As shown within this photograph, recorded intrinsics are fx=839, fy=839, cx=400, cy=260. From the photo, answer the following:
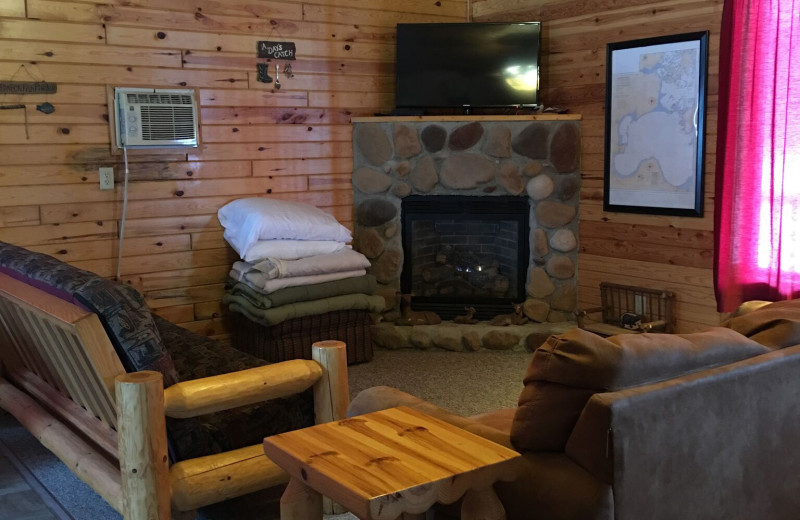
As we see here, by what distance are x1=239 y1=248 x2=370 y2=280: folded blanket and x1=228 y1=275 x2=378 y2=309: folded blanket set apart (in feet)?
0.25

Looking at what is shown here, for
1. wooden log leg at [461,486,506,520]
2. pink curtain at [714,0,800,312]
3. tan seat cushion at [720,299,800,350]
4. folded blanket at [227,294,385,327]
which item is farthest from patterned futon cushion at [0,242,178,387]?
pink curtain at [714,0,800,312]

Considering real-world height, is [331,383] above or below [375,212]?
below

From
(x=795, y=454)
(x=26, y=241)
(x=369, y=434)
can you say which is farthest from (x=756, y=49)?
(x=26, y=241)

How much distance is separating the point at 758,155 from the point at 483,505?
9.59ft

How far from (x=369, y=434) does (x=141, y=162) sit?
307 centimetres

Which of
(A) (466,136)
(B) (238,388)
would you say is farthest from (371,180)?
(B) (238,388)

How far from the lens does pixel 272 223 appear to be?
15.4 ft

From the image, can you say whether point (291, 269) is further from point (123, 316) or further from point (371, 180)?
point (123, 316)

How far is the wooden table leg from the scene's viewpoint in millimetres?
2088

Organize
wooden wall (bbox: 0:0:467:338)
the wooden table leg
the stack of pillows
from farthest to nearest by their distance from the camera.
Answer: the stack of pillows < wooden wall (bbox: 0:0:467:338) < the wooden table leg

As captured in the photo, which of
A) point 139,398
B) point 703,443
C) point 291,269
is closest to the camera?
point 703,443

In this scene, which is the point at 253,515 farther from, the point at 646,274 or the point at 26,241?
the point at 646,274

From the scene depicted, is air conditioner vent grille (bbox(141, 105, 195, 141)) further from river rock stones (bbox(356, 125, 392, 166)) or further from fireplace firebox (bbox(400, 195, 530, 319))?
fireplace firebox (bbox(400, 195, 530, 319))

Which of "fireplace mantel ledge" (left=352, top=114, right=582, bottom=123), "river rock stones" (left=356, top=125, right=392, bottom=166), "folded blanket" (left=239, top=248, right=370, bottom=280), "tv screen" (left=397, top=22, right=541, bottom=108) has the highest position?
"tv screen" (left=397, top=22, right=541, bottom=108)
